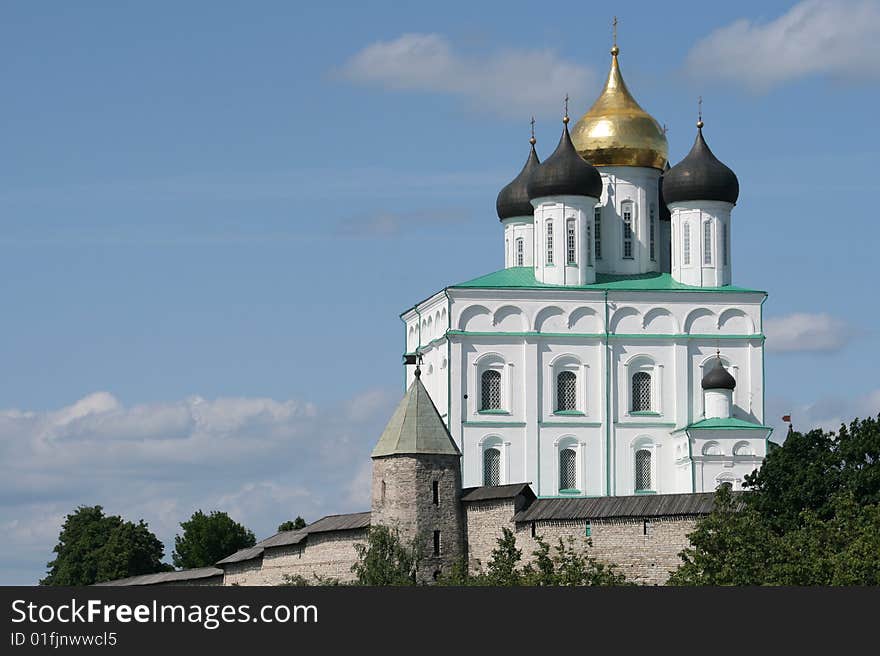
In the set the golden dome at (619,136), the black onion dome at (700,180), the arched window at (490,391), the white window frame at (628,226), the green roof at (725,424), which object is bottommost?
the green roof at (725,424)

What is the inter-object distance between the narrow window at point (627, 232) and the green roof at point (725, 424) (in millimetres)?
5004

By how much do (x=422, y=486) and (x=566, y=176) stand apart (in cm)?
1243

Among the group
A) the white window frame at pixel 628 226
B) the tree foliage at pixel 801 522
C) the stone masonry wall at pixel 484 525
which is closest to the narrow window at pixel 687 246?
the white window frame at pixel 628 226

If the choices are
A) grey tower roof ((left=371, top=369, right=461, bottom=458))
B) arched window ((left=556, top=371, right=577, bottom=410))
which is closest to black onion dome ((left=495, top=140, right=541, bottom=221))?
arched window ((left=556, top=371, right=577, bottom=410))

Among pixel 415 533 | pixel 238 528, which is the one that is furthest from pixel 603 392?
pixel 238 528

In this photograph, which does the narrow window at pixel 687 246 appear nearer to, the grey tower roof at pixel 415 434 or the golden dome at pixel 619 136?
the golden dome at pixel 619 136

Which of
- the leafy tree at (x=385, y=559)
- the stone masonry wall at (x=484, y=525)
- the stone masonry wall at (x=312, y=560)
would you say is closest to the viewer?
the leafy tree at (x=385, y=559)

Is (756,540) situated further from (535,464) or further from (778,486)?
(535,464)

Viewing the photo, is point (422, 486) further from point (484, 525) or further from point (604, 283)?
point (604, 283)

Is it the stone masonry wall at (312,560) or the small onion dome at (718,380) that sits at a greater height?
the small onion dome at (718,380)

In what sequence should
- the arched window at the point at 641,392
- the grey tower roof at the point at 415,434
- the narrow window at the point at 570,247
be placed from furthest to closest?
1. the narrow window at the point at 570,247
2. the arched window at the point at 641,392
3. the grey tower roof at the point at 415,434

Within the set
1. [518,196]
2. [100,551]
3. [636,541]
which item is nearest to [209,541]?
[100,551]

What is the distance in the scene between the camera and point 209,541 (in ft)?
208

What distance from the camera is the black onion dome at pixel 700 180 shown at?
Answer: 54.5 meters
